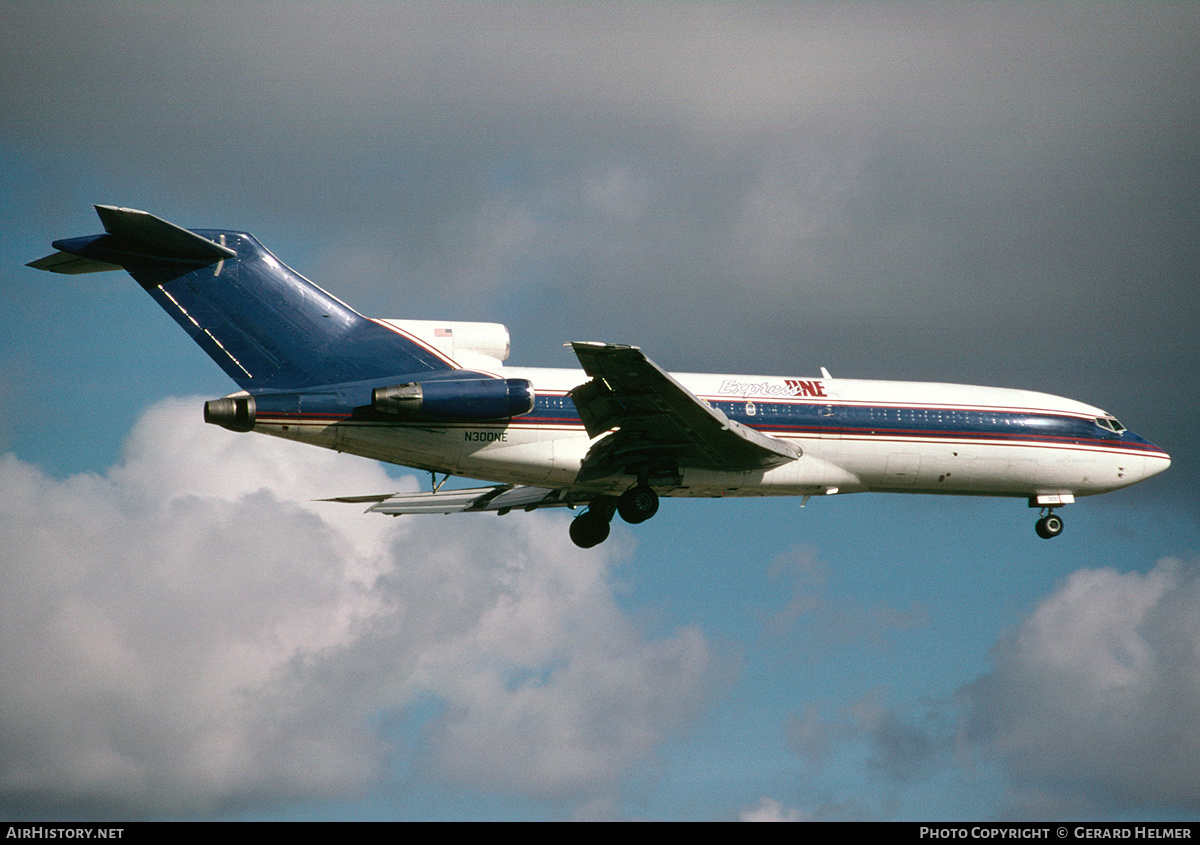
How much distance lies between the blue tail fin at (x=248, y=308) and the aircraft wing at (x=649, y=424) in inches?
184

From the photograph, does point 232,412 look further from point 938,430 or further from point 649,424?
point 938,430

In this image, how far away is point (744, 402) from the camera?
3325 centimetres

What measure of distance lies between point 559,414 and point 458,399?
10.2 feet

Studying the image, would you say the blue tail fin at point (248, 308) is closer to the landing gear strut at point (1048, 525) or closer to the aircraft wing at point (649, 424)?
the aircraft wing at point (649, 424)

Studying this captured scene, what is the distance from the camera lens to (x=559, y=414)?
31406 millimetres

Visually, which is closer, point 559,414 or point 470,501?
point 559,414

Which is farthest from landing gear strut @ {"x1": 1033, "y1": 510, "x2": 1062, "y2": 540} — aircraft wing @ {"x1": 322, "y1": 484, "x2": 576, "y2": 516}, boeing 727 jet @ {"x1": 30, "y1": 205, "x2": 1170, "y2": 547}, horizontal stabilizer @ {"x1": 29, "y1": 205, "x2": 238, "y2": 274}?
horizontal stabilizer @ {"x1": 29, "y1": 205, "x2": 238, "y2": 274}

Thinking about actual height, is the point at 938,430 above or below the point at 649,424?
above

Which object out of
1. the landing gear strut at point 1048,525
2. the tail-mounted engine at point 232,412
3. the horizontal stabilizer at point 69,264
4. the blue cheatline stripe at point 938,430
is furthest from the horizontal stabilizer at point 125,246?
the landing gear strut at point 1048,525

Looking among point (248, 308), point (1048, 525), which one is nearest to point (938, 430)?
point (1048, 525)

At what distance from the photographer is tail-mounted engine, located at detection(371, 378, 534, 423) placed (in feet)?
94.3

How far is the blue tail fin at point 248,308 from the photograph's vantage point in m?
28.7
